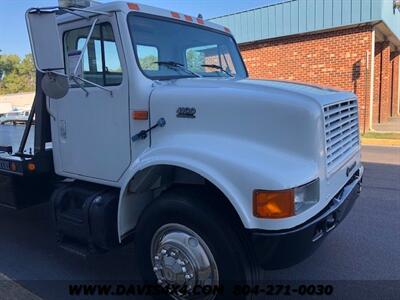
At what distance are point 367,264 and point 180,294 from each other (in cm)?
196

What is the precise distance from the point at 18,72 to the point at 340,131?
398cm

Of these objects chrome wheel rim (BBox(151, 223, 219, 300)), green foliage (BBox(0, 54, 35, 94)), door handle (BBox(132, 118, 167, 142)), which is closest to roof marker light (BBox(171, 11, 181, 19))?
door handle (BBox(132, 118, 167, 142))

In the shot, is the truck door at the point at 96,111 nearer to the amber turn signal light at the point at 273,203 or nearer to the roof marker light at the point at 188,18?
the roof marker light at the point at 188,18

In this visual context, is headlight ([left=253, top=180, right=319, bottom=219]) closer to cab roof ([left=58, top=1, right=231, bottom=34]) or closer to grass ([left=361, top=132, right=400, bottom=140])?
cab roof ([left=58, top=1, right=231, bottom=34])

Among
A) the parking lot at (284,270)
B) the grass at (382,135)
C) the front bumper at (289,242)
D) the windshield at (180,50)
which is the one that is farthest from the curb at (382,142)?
the front bumper at (289,242)

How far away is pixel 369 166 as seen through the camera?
9188 mm

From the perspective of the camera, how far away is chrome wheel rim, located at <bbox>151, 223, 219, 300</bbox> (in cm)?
299

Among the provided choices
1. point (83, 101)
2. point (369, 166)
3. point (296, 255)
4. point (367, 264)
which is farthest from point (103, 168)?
point (369, 166)

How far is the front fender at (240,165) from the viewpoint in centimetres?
271

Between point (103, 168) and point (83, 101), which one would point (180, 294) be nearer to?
point (103, 168)

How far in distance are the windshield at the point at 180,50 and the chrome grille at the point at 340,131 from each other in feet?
3.80

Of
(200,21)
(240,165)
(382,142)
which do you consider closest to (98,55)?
(200,21)

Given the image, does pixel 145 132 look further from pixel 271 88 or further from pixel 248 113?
pixel 271 88

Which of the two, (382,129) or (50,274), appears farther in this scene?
(382,129)
